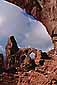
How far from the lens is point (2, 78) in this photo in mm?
5910

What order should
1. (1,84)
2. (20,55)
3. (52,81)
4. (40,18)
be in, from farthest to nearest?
(40,18), (20,55), (1,84), (52,81)

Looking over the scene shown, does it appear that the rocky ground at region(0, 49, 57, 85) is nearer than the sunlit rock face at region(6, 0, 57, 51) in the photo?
Yes

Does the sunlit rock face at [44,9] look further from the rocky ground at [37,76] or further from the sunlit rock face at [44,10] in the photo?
the rocky ground at [37,76]

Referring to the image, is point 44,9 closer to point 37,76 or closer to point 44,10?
point 44,10

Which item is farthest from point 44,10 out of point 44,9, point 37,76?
point 37,76

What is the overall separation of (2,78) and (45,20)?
3.31m

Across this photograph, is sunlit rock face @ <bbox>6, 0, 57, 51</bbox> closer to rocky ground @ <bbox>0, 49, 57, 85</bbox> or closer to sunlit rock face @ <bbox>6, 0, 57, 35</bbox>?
sunlit rock face @ <bbox>6, 0, 57, 35</bbox>

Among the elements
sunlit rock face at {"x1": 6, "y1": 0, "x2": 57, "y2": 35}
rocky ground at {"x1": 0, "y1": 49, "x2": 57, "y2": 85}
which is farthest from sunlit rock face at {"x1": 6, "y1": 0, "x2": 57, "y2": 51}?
rocky ground at {"x1": 0, "y1": 49, "x2": 57, "y2": 85}

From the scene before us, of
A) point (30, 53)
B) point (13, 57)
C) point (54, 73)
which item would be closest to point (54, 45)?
point (30, 53)

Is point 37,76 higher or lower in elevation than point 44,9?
lower

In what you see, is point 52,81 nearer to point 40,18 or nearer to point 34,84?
point 34,84

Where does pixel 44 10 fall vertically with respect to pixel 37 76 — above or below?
above

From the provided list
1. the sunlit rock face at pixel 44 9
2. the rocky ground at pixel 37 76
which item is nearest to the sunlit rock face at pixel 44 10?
the sunlit rock face at pixel 44 9

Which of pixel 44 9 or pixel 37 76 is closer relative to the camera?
pixel 37 76
